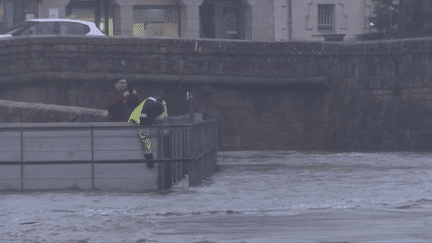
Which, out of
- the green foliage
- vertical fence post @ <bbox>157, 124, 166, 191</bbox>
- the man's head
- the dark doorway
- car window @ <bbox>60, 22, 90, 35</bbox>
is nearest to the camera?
vertical fence post @ <bbox>157, 124, 166, 191</bbox>

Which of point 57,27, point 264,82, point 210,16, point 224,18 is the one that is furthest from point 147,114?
point 224,18

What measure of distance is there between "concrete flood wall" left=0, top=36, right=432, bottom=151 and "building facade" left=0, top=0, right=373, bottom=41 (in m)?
9.90

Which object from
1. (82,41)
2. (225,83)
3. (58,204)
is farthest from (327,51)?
(58,204)

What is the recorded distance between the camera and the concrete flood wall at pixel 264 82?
19.4m

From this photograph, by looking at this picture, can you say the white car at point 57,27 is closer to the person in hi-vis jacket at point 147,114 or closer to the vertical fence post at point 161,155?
the person in hi-vis jacket at point 147,114

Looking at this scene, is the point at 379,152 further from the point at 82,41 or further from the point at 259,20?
the point at 259,20

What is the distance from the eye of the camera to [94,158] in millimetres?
10898

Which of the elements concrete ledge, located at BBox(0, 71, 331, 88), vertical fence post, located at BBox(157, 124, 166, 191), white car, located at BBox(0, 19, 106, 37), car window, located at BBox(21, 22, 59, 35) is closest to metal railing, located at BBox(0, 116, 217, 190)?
vertical fence post, located at BBox(157, 124, 166, 191)

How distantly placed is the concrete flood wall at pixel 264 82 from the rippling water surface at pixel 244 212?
23.5 feet

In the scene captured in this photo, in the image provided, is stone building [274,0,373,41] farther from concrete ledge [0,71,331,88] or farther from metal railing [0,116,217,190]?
metal railing [0,116,217,190]

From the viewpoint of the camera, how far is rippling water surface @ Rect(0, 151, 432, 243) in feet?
24.0

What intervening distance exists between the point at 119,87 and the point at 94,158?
1.56m

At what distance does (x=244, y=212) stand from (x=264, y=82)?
11.8 m

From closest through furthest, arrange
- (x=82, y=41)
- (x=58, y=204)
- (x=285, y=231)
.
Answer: (x=285, y=231), (x=58, y=204), (x=82, y=41)
